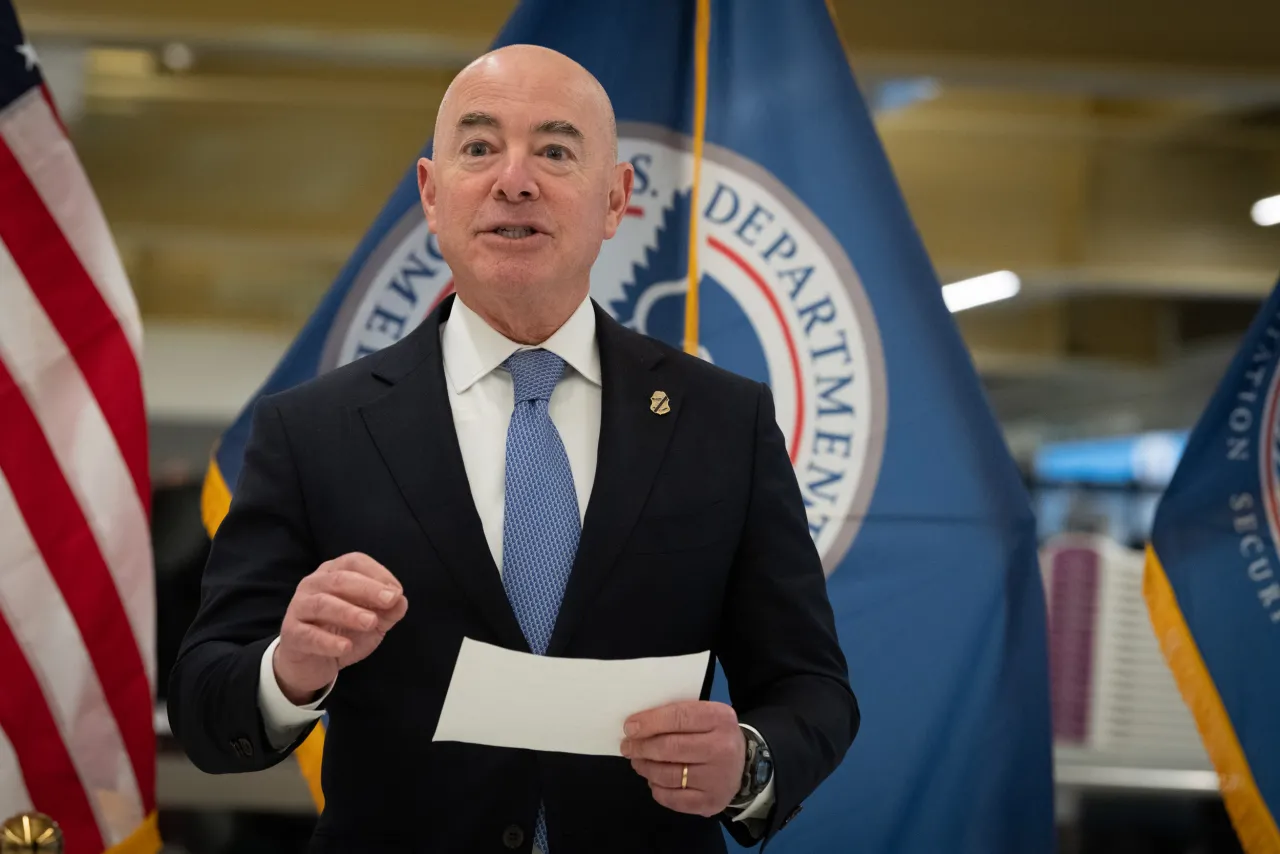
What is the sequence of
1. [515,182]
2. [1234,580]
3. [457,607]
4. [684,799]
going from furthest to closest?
[1234,580] < [515,182] < [457,607] < [684,799]

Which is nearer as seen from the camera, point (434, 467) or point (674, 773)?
point (674, 773)

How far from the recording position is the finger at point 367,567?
117 centimetres

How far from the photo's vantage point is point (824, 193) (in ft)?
8.14

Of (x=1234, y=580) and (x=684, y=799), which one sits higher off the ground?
(x=1234, y=580)

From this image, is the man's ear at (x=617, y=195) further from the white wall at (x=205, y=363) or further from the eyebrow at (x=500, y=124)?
the white wall at (x=205, y=363)

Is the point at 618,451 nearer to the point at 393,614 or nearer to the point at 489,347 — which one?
the point at 489,347

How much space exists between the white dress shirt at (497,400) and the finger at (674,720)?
25cm

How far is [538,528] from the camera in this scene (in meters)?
1.42

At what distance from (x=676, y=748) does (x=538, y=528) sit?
0.28m

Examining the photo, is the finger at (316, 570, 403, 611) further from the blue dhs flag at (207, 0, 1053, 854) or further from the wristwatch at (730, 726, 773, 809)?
the blue dhs flag at (207, 0, 1053, 854)

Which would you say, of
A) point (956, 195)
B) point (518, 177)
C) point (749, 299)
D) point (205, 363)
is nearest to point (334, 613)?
point (518, 177)

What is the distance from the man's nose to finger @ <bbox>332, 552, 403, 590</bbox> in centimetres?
46

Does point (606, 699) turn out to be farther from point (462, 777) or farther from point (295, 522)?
point (295, 522)

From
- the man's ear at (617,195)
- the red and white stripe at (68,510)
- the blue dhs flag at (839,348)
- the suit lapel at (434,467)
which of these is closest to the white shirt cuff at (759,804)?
the suit lapel at (434,467)
